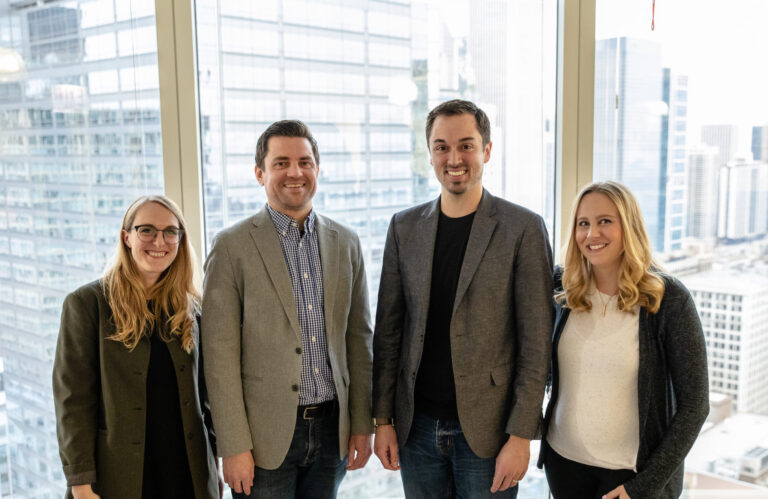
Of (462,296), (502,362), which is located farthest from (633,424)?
(462,296)

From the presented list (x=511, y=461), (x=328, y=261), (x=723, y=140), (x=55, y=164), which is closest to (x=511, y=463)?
(x=511, y=461)

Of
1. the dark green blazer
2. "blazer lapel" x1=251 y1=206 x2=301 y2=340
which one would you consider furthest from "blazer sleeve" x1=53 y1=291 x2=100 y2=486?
"blazer lapel" x1=251 y1=206 x2=301 y2=340

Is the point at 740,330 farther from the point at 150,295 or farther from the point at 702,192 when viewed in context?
the point at 150,295

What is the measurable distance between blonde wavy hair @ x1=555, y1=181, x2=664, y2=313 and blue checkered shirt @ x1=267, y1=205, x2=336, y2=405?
0.83 m

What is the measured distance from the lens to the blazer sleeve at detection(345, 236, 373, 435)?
2053 mm

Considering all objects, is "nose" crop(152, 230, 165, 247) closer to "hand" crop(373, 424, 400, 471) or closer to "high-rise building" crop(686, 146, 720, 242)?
"hand" crop(373, 424, 400, 471)

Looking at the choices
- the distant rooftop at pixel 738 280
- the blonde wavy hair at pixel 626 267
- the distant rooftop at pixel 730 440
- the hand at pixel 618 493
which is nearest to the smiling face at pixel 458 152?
the blonde wavy hair at pixel 626 267

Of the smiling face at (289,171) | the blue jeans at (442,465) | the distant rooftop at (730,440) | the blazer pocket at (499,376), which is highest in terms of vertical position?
the smiling face at (289,171)

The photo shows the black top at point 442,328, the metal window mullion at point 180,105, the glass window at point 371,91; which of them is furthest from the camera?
the glass window at point 371,91

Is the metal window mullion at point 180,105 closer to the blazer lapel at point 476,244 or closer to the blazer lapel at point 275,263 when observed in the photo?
the blazer lapel at point 275,263

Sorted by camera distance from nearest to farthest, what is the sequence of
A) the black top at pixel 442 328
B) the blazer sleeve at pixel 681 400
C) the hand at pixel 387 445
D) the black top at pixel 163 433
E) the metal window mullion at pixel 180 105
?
the blazer sleeve at pixel 681 400
the black top at pixel 163 433
the black top at pixel 442 328
the hand at pixel 387 445
the metal window mullion at pixel 180 105

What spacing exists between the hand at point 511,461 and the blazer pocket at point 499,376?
0.58 feet

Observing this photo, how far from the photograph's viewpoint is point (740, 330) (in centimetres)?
269

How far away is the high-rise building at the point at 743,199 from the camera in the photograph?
2.62 m
